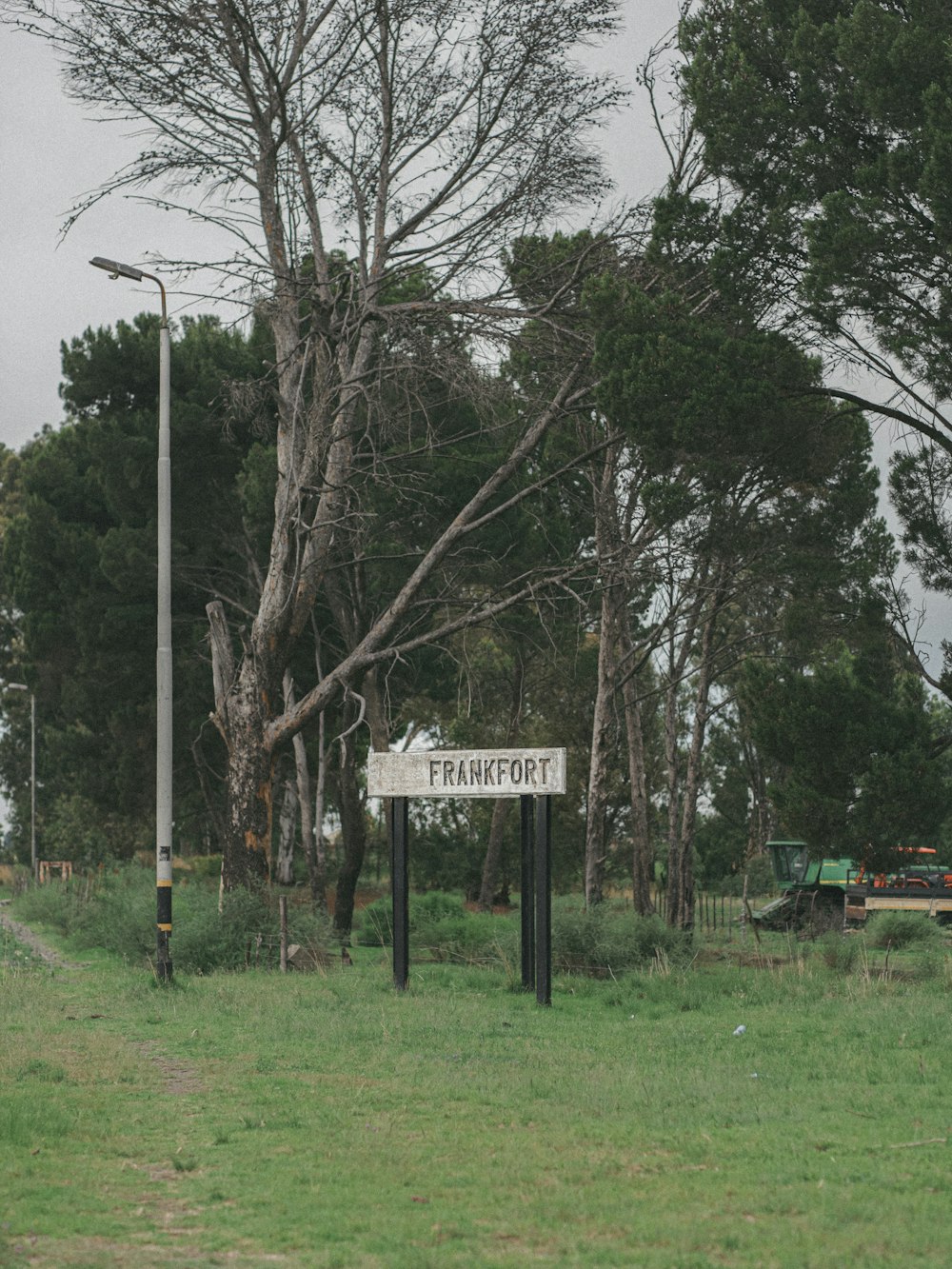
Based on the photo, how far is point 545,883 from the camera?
53.2 ft

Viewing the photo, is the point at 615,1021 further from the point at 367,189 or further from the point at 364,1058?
the point at 367,189

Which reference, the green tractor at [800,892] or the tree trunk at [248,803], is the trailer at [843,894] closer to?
the green tractor at [800,892]

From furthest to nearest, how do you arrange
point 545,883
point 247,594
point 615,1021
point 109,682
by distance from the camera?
point 109,682 < point 247,594 < point 545,883 < point 615,1021

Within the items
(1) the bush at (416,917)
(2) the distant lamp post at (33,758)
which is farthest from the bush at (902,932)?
(2) the distant lamp post at (33,758)

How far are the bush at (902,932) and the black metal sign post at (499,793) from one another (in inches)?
448

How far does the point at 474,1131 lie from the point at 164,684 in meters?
10.8

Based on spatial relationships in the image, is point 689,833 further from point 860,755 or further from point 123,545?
point 123,545

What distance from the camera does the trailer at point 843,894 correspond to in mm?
33656

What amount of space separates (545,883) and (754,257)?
371 inches

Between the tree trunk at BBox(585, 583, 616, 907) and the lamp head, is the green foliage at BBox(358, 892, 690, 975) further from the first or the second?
the lamp head

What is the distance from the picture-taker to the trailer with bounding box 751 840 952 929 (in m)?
33.7

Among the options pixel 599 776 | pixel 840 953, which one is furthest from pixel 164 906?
pixel 599 776

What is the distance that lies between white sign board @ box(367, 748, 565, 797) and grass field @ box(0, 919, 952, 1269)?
2.36m

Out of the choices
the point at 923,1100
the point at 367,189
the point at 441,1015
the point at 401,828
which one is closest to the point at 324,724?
the point at 367,189
